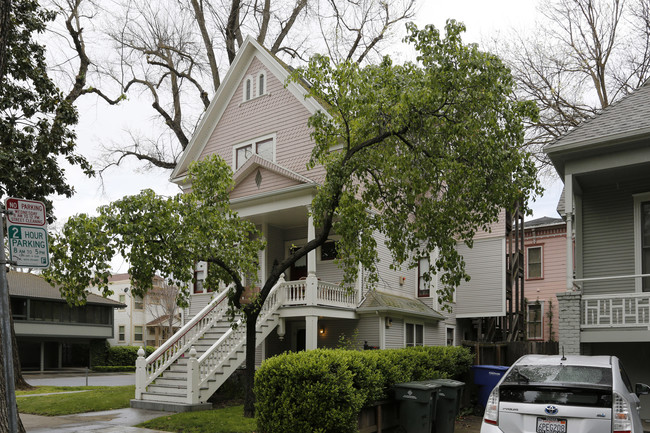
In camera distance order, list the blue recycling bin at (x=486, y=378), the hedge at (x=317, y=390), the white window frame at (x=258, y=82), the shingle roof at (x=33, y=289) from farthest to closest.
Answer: the shingle roof at (x=33, y=289) → the white window frame at (x=258, y=82) → the blue recycling bin at (x=486, y=378) → the hedge at (x=317, y=390)

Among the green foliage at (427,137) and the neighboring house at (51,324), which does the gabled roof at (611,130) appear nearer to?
the green foliage at (427,137)

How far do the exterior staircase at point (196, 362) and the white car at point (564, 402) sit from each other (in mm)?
7949

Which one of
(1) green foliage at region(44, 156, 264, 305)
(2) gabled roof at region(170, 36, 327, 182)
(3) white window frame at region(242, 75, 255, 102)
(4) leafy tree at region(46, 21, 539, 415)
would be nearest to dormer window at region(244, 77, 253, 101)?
(3) white window frame at region(242, 75, 255, 102)

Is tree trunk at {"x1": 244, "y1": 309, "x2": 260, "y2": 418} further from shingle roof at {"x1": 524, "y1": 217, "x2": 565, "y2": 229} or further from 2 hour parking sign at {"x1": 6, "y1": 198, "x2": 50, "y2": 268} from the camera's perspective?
shingle roof at {"x1": 524, "y1": 217, "x2": 565, "y2": 229}

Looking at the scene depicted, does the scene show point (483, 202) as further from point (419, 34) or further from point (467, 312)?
point (467, 312)

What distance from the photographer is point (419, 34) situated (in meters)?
12.5

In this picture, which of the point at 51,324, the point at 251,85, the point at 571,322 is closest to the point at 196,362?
the point at 571,322

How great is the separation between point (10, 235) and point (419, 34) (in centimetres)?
876

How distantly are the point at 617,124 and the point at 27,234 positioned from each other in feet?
40.3

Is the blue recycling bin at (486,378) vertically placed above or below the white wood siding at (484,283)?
below

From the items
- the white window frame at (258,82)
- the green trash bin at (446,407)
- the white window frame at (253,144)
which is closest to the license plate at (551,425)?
the green trash bin at (446,407)

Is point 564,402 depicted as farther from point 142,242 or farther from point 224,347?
point 224,347

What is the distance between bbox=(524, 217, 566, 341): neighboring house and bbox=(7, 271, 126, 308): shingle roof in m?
23.8

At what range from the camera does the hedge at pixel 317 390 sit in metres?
10.8
